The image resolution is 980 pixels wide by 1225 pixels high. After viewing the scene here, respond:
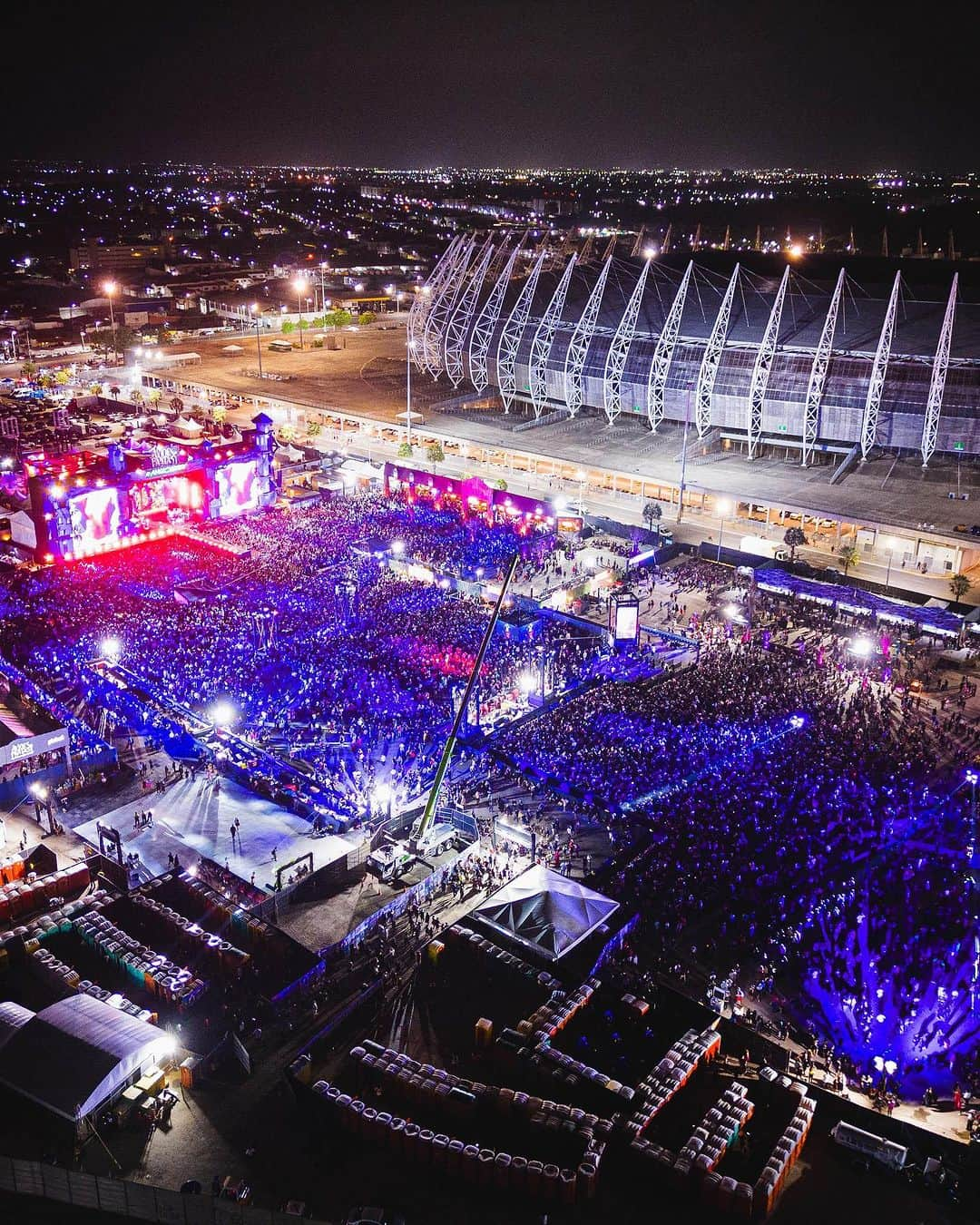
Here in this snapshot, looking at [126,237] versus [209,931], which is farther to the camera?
[126,237]

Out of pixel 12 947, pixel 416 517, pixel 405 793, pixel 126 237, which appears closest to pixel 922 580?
pixel 416 517

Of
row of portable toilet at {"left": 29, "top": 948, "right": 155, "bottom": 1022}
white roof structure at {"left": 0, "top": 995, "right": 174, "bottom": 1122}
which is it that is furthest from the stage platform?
white roof structure at {"left": 0, "top": 995, "right": 174, "bottom": 1122}

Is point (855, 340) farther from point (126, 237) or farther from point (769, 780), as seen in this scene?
point (126, 237)

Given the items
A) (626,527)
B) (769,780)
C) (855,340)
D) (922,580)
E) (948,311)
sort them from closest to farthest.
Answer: (769,780) < (922,580) < (626,527) < (948,311) < (855,340)

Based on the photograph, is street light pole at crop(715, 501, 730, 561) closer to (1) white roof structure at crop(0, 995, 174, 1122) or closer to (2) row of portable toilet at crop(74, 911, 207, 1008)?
(2) row of portable toilet at crop(74, 911, 207, 1008)

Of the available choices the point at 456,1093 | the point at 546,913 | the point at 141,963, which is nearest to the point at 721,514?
the point at 546,913

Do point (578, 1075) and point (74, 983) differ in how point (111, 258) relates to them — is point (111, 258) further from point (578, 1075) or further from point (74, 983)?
point (578, 1075)

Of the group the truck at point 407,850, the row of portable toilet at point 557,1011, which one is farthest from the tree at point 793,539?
the row of portable toilet at point 557,1011
